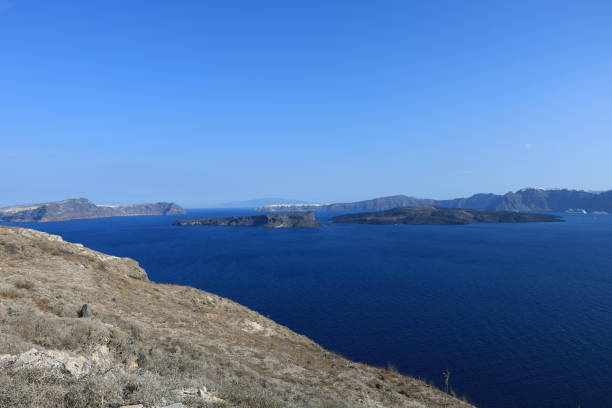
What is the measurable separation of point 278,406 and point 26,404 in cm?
747

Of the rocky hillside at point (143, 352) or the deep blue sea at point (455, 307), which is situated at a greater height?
the rocky hillside at point (143, 352)

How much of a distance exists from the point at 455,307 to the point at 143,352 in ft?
188

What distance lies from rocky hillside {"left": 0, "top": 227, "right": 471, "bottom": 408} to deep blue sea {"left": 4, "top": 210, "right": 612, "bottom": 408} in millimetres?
17598

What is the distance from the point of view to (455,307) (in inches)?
2381

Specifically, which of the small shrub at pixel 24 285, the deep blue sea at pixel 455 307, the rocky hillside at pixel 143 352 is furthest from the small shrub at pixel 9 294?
the deep blue sea at pixel 455 307

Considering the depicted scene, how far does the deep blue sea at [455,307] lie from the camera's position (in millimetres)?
37031

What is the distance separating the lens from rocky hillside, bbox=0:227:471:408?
9.87m

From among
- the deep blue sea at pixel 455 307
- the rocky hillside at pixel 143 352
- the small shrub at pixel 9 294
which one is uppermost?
the small shrub at pixel 9 294

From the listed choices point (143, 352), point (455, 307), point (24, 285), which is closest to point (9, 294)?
point (24, 285)

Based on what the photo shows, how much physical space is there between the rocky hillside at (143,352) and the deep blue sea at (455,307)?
17.6 meters

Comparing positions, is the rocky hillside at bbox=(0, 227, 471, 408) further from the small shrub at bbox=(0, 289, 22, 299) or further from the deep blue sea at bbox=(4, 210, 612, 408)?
the deep blue sea at bbox=(4, 210, 612, 408)

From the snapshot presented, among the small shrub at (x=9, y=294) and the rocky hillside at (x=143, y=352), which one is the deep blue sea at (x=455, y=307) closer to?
the rocky hillside at (x=143, y=352)

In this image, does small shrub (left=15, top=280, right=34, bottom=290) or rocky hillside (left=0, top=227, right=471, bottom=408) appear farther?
small shrub (left=15, top=280, right=34, bottom=290)

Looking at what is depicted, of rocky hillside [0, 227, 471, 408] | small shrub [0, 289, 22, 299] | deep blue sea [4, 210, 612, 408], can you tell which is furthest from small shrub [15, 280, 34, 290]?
deep blue sea [4, 210, 612, 408]
